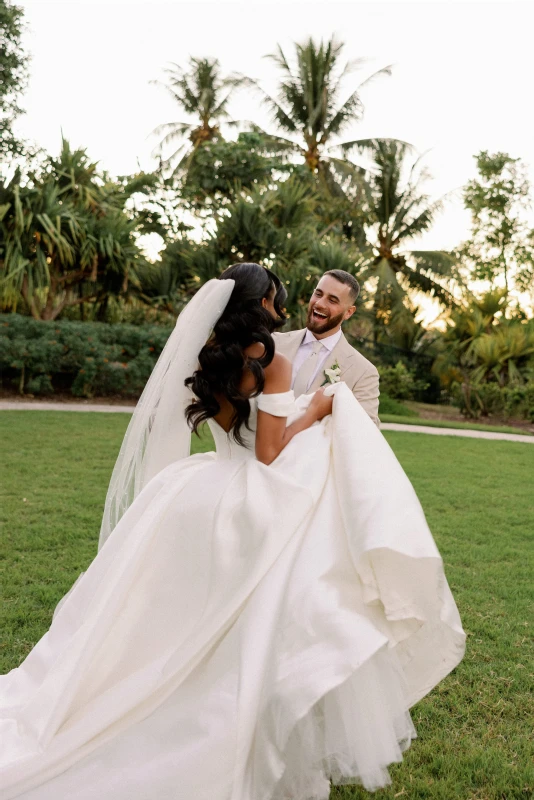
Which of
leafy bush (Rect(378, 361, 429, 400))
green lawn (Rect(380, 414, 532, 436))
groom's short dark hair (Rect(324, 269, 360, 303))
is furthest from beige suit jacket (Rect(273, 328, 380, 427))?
leafy bush (Rect(378, 361, 429, 400))

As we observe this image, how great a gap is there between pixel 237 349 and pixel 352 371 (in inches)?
58.5

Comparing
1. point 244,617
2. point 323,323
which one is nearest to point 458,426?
point 323,323

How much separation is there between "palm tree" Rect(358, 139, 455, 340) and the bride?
2556cm

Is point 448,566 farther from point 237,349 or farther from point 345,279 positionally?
point 237,349

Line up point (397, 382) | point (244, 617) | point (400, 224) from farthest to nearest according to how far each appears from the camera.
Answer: point (400, 224), point (397, 382), point (244, 617)

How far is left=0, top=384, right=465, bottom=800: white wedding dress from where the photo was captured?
89.7 inches

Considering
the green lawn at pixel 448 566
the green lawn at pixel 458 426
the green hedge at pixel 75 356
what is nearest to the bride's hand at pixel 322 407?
the green lawn at pixel 448 566

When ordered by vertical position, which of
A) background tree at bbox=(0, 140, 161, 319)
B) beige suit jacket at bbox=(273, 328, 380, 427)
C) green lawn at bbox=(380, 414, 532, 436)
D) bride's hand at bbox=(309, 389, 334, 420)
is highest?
background tree at bbox=(0, 140, 161, 319)

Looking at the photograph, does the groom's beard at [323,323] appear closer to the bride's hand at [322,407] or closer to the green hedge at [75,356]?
the bride's hand at [322,407]

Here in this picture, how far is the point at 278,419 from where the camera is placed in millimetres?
2736

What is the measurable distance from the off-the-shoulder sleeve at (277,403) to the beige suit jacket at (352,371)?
1301 millimetres

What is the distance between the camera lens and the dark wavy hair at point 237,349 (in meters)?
2.72

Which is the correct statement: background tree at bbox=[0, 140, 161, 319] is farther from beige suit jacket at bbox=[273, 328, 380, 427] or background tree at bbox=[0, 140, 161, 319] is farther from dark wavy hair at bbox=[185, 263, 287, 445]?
dark wavy hair at bbox=[185, 263, 287, 445]

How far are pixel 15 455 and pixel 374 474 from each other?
6.82 m
